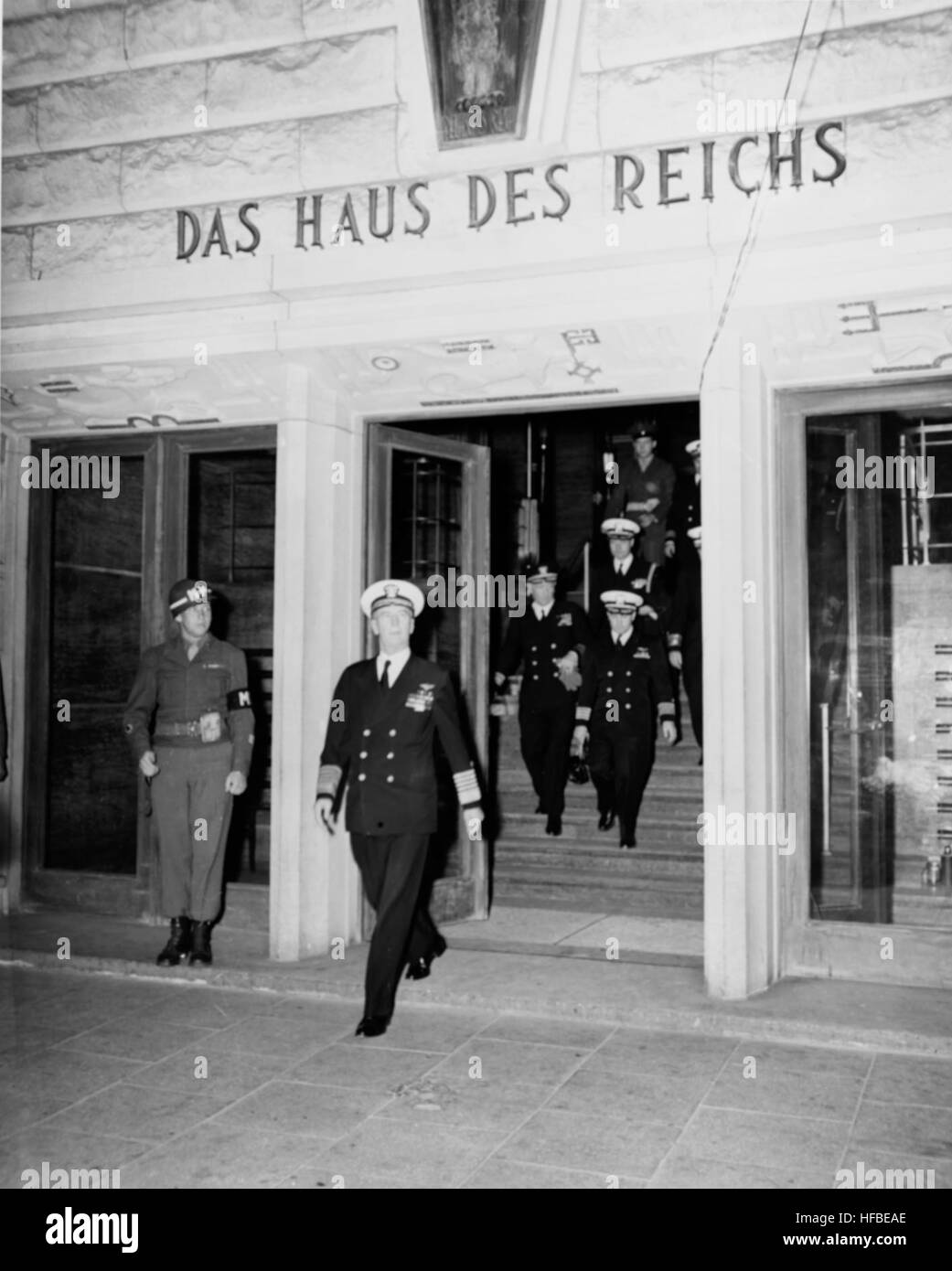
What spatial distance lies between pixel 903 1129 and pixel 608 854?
15.2ft

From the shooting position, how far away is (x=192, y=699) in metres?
6.86

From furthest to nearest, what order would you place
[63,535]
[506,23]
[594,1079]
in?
[63,535] → [506,23] → [594,1079]

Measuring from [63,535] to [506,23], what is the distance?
4.54 meters

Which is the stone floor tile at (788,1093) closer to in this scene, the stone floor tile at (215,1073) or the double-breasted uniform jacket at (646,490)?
the stone floor tile at (215,1073)

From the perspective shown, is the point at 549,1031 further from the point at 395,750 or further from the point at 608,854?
Answer: the point at 608,854

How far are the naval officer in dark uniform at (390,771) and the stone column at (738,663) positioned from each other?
1315 mm

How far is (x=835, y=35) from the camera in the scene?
5617 millimetres

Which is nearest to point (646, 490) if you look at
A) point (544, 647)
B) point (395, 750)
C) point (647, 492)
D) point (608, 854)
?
point (647, 492)

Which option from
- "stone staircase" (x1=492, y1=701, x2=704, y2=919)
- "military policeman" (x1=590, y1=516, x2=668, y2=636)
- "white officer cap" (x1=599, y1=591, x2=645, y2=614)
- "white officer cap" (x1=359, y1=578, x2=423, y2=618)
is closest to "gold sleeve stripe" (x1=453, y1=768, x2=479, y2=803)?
"white officer cap" (x1=359, y1=578, x2=423, y2=618)

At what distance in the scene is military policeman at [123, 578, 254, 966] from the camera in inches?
267

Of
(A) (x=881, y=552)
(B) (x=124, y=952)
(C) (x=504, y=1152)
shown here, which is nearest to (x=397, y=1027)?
(C) (x=504, y=1152)

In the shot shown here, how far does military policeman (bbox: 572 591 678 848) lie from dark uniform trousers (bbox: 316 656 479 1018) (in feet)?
10.6

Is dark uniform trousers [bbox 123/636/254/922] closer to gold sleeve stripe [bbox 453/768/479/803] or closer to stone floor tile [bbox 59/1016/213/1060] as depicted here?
stone floor tile [bbox 59/1016/213/1060]
